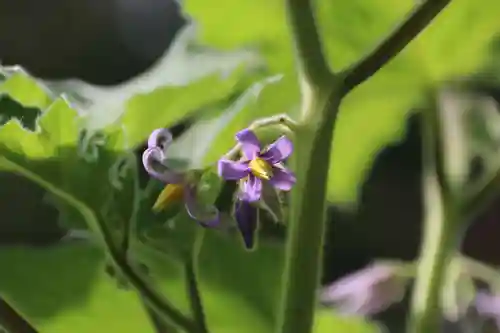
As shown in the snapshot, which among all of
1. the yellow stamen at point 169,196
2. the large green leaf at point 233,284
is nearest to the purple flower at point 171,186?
the yellow stamen at point 169,196

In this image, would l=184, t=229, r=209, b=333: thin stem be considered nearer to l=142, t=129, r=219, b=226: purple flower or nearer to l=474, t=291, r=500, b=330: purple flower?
l=142, t=129, r=219, b=226: purple flower

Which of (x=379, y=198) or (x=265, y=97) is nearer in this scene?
→ (x=265, y=97)

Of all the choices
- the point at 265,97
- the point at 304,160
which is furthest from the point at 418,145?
the point at 304,160

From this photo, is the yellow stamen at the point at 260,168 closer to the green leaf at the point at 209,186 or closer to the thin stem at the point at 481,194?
the green leaf at the point at 209,186

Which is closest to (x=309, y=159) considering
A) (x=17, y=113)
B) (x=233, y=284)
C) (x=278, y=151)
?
(x=278, y=151)

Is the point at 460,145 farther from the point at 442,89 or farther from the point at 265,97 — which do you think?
the point at 265,97
